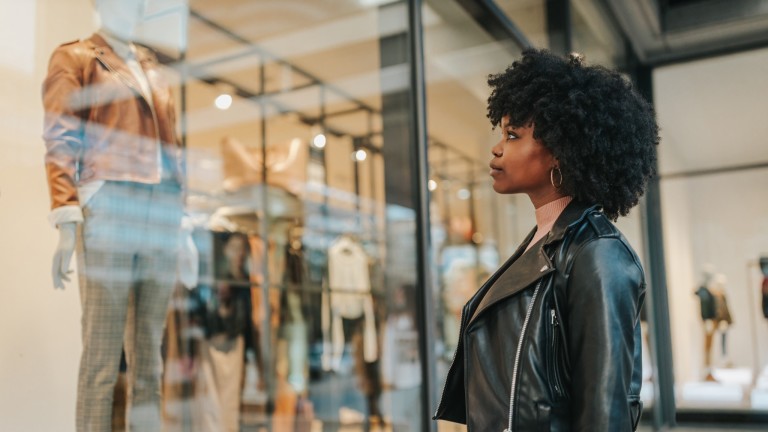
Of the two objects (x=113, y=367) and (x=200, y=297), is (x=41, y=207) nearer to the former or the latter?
(x=113, y=367)

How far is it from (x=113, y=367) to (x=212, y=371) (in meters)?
1.53

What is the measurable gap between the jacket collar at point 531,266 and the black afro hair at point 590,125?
0.18 feet

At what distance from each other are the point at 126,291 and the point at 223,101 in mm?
1530

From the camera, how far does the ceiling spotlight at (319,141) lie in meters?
4.34

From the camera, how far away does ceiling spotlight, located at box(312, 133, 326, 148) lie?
4344 millimetres

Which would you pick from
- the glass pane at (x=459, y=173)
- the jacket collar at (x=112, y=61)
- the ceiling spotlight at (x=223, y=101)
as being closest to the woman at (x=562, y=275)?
the jacket collar at (x=112, y=61)

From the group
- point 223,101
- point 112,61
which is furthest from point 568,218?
point 223,101

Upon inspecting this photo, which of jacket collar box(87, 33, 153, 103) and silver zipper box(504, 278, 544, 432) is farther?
jacket collar box(87, 33, 153, 103)

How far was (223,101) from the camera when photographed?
3674 millimetres

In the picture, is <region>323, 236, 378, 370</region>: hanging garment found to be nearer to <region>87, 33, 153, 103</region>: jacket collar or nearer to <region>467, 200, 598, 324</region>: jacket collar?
<region>87, 33, 153, 103</region>: jacket collar

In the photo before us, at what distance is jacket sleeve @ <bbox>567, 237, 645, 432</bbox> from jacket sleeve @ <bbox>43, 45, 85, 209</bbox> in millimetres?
1476

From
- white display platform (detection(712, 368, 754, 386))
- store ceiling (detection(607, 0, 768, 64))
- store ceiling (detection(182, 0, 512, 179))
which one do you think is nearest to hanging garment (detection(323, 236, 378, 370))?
store ceiling (detection(182, 0, 512, 179))

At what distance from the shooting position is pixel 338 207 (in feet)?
14.3

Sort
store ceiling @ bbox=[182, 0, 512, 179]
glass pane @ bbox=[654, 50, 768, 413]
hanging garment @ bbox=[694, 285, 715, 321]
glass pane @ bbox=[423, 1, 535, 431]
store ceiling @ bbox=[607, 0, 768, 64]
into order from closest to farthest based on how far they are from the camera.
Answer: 1. store ceiling @ bbox=[182, 0, 512, 179]
2. glass pane @ bbox=[423, 1, 535, 431]
3. store ceiling @ bbox=[607, 0, 768, 64]
4. glass pane @ bbox=[654, 50, 768, 413]
5. hanging garment @ bbox=[694, 285, 715, 321]
